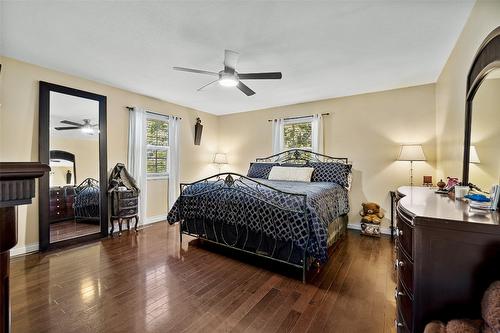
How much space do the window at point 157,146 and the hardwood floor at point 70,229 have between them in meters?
1.32

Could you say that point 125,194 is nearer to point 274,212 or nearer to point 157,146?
point 157,146

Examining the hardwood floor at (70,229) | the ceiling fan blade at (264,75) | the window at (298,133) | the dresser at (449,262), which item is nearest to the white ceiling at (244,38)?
the ceiling fan blade at (264,75)

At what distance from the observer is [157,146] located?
4664mm

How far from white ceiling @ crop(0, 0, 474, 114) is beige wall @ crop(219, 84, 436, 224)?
404 mm

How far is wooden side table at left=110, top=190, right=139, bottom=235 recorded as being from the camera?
3715mm

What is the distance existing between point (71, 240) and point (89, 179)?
93cm

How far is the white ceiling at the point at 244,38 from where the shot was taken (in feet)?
6.37

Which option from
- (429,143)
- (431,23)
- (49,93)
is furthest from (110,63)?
(429,143)

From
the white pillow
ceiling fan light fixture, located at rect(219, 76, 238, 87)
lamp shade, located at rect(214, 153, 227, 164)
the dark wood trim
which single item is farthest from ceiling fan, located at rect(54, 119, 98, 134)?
the dark wood trim

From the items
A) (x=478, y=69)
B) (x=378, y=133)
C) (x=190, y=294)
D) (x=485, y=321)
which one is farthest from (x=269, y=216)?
(x=378, y=133)

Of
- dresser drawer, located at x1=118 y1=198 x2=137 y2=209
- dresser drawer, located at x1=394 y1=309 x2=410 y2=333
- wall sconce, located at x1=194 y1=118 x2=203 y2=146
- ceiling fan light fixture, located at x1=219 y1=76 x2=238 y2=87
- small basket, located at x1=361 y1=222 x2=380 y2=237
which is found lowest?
small basket, located at x1=361 y1=222 x2=380 y2=237

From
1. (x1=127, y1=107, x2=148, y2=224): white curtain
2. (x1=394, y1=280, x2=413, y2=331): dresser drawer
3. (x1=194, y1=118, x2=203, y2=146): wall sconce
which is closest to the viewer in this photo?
(x1=394, y1=280, x2=413, y2=331): dresser drawer

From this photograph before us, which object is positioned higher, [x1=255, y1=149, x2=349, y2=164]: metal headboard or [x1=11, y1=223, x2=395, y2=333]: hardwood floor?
[x1=255, y1=149, x2=349, y2=164]: metal headboard

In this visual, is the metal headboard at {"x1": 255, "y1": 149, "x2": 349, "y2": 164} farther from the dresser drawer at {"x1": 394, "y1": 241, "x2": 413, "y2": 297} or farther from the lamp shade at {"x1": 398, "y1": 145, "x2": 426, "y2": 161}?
the dresser drawer at {"x1": 394, "y1": 241, "x2": 413, "y2": 297}
